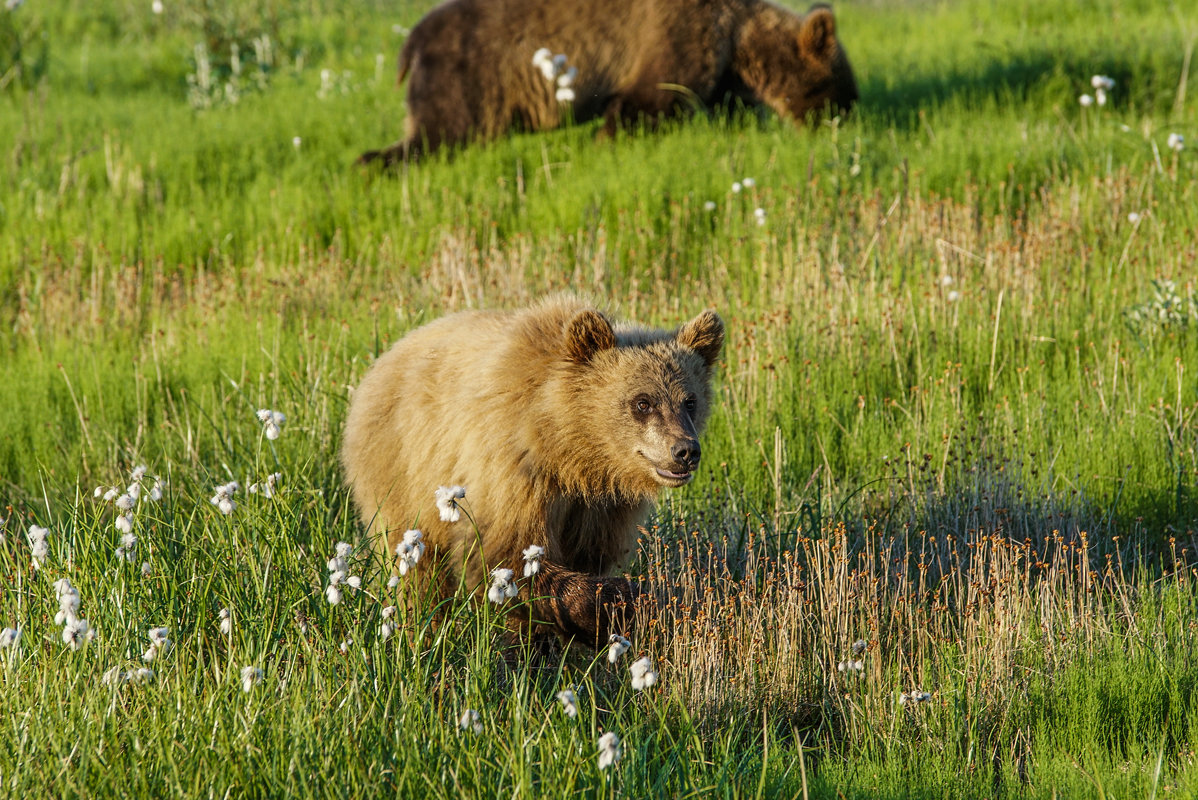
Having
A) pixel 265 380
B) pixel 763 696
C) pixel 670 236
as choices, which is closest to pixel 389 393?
pixel 763 696

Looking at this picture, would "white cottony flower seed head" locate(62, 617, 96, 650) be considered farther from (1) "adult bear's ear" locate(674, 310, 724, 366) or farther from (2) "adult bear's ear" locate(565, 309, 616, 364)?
(1) "adult bear's ear" locate(674, 310, 724, 366)

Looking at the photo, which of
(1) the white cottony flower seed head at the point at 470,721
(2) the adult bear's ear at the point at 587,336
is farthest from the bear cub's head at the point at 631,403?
(1) the white cottony flower seed head at the point at 470,721

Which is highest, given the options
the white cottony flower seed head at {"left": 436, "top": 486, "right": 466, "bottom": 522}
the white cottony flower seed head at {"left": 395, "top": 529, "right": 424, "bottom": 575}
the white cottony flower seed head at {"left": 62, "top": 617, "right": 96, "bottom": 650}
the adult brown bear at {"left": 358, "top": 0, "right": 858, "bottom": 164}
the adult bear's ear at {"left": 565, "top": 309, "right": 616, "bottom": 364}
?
the adult brown bear at {"left": 358, "top": 0, "right": 858, "bottom": 164}

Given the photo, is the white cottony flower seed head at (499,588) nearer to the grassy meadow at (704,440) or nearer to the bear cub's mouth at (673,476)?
the grassy meadow at (704,440)

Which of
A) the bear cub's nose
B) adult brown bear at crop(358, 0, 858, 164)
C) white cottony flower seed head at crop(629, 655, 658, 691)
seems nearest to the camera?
white cottony flower seed head at crop(629, 655, 658, 691)

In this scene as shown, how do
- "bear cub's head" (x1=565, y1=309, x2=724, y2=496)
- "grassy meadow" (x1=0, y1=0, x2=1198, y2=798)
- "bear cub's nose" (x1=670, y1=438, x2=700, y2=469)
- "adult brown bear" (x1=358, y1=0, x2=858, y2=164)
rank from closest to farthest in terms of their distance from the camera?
"grassy meadow" (x1=0, y1=0, x2=1198, y2=798) → "bear cub's nose" (x1=670, y1=438, x2=700, y2=469) → "bear cub's head" (x1=565, y1=309, x2=724, y2=496) → "adult brown bear" (x1=358, y1=0, x2=858, y2=164)

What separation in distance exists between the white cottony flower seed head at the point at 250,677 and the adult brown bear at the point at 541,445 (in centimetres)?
103

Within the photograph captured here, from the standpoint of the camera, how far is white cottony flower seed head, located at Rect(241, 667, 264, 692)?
3.31 m

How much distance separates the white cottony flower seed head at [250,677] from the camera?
10.9 ft

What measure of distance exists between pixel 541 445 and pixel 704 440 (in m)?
2.41

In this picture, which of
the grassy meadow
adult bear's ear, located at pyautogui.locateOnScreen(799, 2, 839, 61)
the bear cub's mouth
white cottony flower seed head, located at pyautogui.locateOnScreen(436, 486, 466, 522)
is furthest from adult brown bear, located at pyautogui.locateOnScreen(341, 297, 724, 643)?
adult bear's ear, located at pyautogui.locateOnScreen(799, 2, 839, 61)

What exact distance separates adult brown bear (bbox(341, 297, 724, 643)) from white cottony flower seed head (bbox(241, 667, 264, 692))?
1028 millimetres

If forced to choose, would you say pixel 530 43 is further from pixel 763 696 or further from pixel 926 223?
pixel 763 696

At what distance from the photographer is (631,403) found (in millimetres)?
4742
